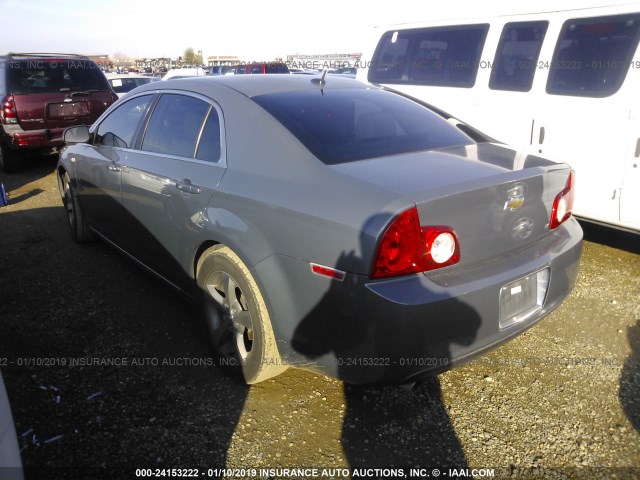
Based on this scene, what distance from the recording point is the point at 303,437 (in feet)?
7.80

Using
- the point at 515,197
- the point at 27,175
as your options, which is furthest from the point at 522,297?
the point at 27,175

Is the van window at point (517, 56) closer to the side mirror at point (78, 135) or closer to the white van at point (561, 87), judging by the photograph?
the white van at point (561, 87)

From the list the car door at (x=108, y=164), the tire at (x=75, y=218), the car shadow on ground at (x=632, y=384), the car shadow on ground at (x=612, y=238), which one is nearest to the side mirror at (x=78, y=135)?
the car door at (x=108, y=164)

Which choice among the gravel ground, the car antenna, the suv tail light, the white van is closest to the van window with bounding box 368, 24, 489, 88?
the white van

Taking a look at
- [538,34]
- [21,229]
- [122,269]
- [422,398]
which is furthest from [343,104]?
[21,229]

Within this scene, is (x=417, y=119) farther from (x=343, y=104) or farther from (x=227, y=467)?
(x=227, y=467)

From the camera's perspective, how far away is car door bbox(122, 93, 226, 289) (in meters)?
2.75

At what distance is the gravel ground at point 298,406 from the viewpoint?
2.23 m

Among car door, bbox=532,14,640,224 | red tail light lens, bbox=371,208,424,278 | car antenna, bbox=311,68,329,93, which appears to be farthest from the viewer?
car door, bbox=532,14,640,224

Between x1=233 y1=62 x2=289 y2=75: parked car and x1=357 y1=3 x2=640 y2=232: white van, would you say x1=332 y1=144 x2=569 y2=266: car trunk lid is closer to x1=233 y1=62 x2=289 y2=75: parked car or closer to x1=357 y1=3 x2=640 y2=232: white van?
x1=357 y1=3 x2=640 y2=232: white van

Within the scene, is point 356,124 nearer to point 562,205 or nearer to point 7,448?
point 562,205

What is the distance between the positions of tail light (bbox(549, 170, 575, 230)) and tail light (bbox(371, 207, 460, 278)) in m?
0.80

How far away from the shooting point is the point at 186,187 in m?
2.81

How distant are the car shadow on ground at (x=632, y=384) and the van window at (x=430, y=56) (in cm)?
313
